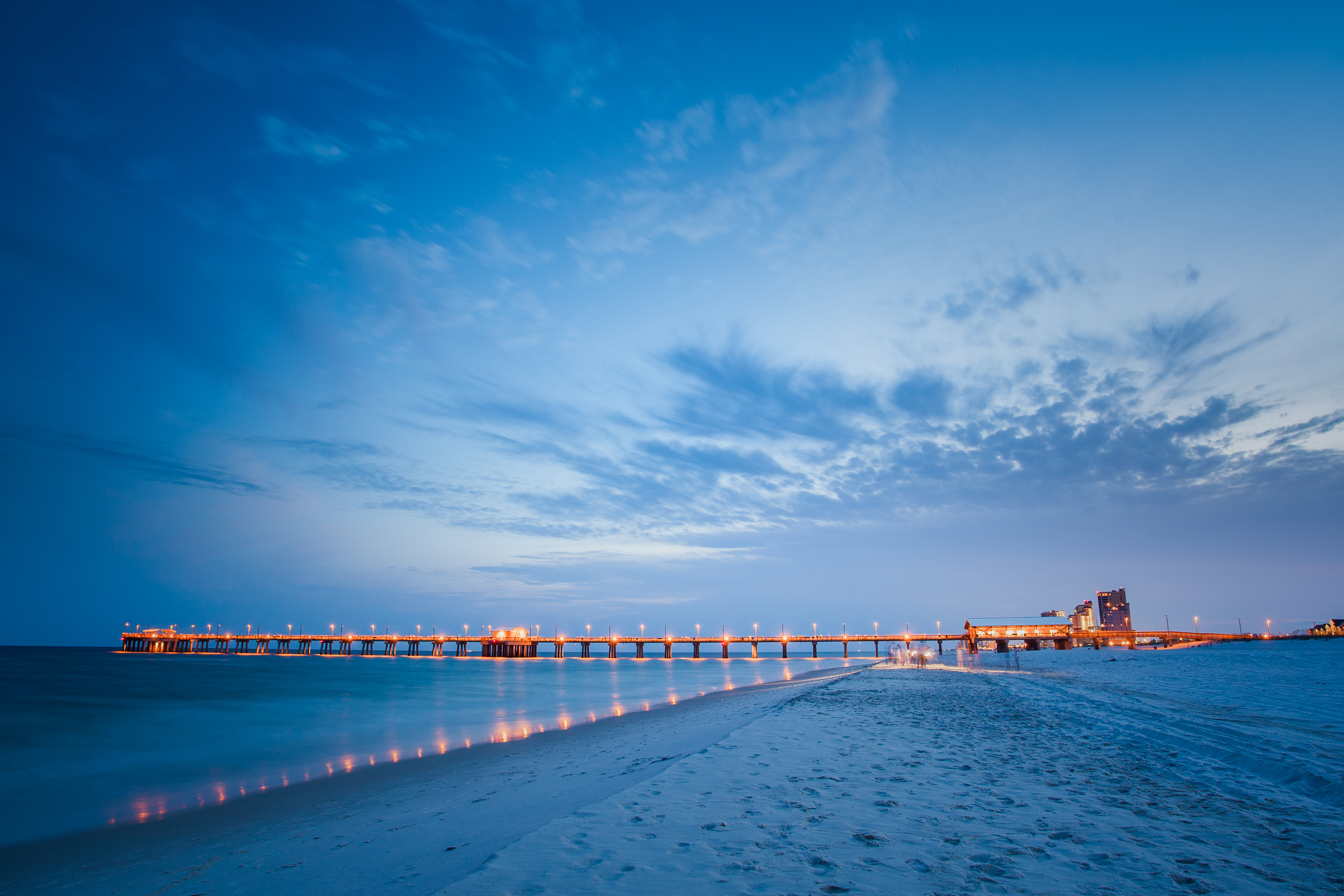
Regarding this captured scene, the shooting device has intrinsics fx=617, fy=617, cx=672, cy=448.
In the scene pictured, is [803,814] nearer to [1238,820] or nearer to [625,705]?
[1238,820]

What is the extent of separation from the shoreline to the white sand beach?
0.07 meters

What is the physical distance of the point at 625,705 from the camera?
31656 millimetres

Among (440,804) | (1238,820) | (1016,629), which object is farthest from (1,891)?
(1016,629)

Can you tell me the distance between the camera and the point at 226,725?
1062 inches

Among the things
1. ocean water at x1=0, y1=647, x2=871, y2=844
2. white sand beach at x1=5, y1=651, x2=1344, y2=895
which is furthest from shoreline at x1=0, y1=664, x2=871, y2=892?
ocean water at x1=0, y1=647, x2=871, y2=844

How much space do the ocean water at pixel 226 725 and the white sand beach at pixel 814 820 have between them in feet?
12.2

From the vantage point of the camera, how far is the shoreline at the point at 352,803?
8617mm

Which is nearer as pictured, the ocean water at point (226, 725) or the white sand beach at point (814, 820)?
the white sand beach at point (814, 820)

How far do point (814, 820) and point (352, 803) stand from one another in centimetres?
908

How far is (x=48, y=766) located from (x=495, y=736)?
12643 millimetres

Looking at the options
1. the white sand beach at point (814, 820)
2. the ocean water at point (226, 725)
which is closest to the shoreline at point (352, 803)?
the white sand beach at point (814, 820)

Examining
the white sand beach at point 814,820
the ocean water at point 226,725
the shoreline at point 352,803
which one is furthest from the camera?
the ocean water at point 226,725

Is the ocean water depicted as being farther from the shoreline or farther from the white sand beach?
the white sand beach

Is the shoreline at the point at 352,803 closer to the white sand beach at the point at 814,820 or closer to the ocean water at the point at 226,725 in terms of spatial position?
the white sand beach at the point at 814,820
